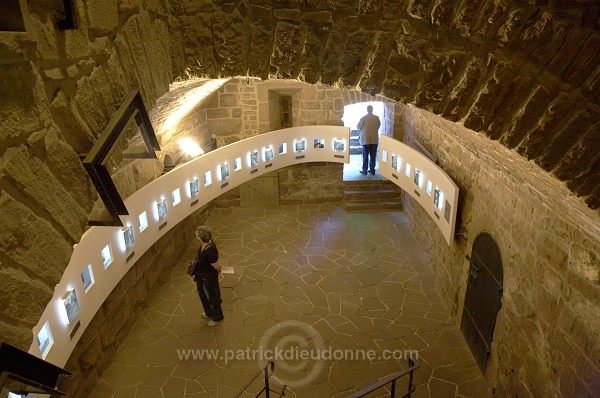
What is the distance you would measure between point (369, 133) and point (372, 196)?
1.52 m

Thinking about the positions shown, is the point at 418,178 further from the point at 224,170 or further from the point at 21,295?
the point at 21,295

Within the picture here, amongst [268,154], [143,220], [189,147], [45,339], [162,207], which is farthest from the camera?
[189,147]

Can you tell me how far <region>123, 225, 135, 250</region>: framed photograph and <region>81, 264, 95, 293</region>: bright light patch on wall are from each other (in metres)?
0.74

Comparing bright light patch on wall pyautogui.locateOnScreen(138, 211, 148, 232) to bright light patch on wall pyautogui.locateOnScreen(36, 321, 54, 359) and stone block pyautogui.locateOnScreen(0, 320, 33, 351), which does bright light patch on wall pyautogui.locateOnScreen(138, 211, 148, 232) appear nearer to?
bright light patch on wall pyautogui.locateOnScreen(36, 321, 54, 359)

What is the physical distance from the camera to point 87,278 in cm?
388

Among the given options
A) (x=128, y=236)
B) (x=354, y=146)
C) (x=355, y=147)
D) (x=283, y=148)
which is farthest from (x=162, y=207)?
(x=354, y=146)

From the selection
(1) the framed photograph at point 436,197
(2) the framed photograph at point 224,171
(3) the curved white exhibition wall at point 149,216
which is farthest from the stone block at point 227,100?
(1) the framed photograph at point 436,197

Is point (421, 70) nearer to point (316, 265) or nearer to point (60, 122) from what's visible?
point (60, 122)

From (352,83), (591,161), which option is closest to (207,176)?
(352,83)

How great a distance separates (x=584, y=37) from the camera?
6.90 feet

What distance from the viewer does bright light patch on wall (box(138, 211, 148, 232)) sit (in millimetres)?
5023

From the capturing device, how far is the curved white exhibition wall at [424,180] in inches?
234

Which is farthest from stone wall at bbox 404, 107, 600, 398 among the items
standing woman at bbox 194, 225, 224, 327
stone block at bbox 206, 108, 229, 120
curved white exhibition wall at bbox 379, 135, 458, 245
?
stone block at bbox 206, 108, 229, 120

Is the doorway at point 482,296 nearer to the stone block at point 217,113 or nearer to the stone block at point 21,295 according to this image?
the stone block at point 21,295
